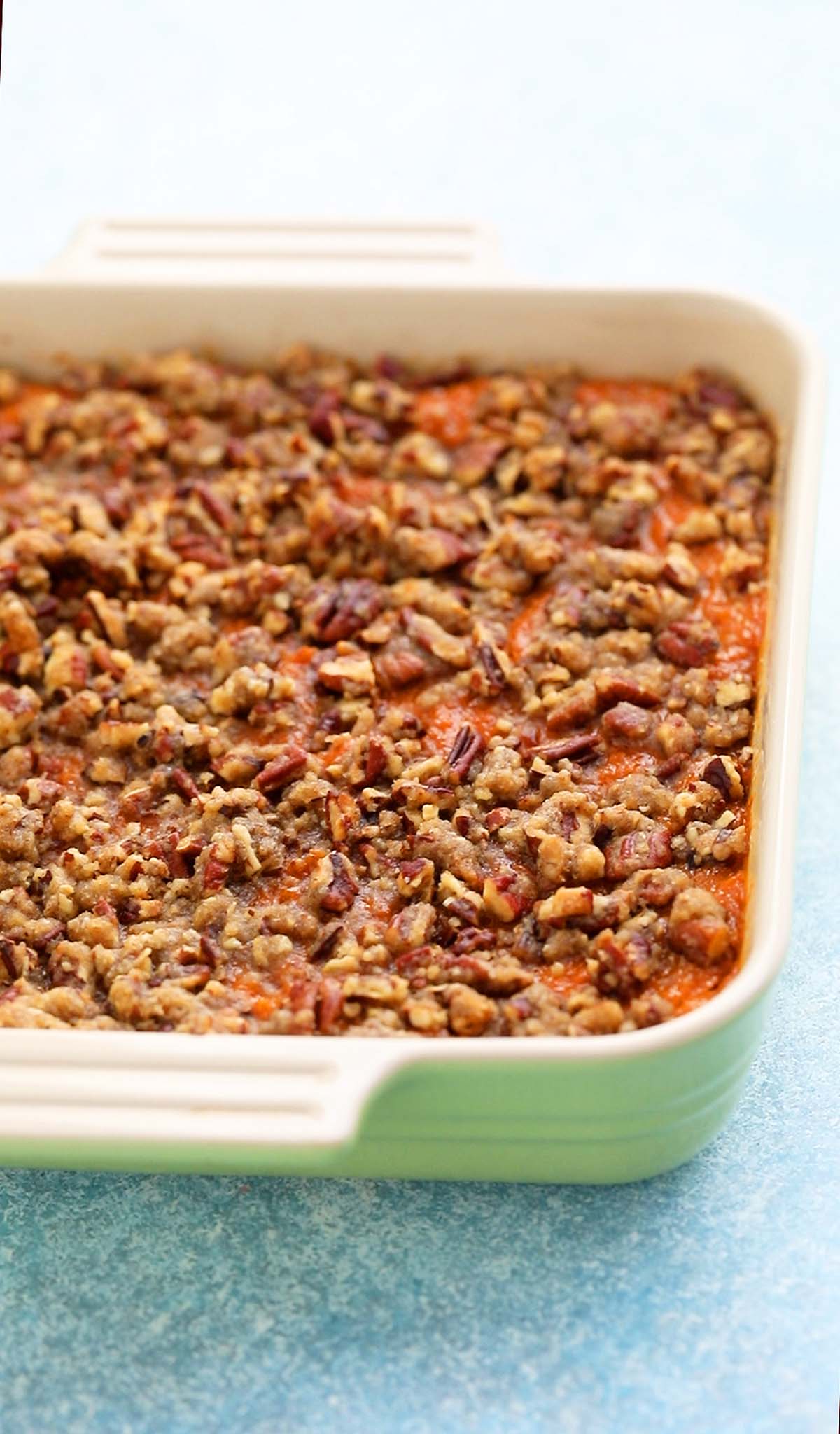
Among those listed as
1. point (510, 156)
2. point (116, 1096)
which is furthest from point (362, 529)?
point (510, 156)

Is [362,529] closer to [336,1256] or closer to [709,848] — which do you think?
[709,848]

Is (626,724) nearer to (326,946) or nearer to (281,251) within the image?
(326,946)

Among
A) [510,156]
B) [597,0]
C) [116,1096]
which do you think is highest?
[597,0]

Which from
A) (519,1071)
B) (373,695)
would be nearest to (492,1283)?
(519,1071)

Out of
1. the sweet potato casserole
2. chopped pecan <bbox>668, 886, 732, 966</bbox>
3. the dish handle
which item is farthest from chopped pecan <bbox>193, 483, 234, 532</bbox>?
chopped pecan <bbox>668, 886, 732, 966</bbox>

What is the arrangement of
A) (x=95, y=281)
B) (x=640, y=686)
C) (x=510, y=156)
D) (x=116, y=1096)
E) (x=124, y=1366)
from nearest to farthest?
(x=116, y=1096) → (x=124, y=1366) → (x=640, y=686) → (x=95, y=281) → (x=510, y=156)

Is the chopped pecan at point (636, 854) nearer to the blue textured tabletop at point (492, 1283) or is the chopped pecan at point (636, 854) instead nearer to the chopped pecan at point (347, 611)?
the blue textured tabletop at point (492, 1283)

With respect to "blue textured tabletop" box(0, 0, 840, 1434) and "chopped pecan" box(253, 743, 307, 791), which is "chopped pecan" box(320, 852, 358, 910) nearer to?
"chopped pecan" box(253, 743, 307, 791)
